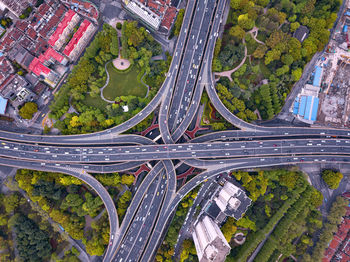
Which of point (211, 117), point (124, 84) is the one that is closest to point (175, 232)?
point (211, 117)

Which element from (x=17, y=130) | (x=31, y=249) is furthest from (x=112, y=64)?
(x=31, y=249)

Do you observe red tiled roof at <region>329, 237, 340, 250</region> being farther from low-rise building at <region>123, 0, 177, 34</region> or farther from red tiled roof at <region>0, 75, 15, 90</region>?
red tiled roof at <region>0, 75, 15, 90</region>

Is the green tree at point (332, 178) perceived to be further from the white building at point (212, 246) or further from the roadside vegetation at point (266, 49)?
the white building at point (212, 246)

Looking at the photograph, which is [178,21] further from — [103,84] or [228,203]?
[228,203]

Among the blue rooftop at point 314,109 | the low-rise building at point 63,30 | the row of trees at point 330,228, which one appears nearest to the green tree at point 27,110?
the low-rise building at point 63,30

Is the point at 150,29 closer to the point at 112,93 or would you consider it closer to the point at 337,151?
the point at 112,93

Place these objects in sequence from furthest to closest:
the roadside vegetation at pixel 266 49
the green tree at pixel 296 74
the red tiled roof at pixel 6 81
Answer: the green tree at pixel 296 74 < the roadside vegetation at pixel 266 49 < the red tiled roof at pixel 6 81
